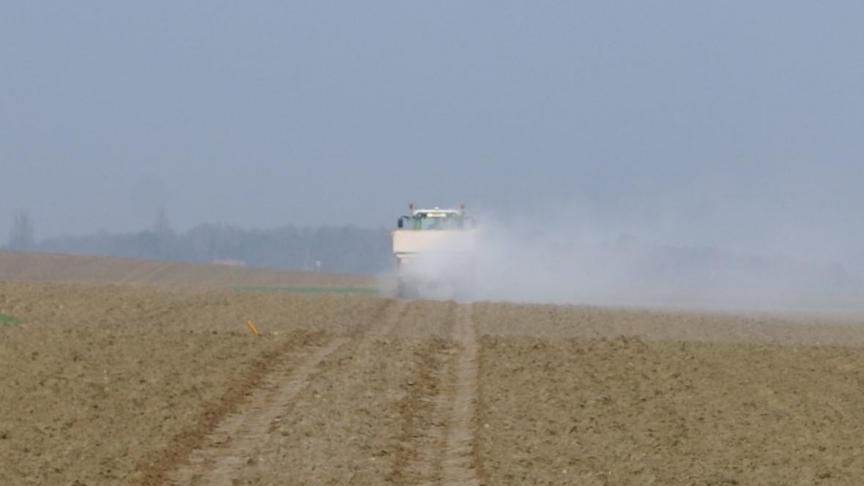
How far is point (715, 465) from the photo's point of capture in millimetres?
18422

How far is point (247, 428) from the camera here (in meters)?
21.4

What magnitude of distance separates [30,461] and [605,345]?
1821 cm

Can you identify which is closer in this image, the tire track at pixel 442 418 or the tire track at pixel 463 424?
the tire track at pixel 463 424

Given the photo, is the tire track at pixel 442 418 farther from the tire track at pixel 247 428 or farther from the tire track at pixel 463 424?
the tire track at pixel 247 428

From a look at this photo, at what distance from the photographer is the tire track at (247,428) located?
17.9 m

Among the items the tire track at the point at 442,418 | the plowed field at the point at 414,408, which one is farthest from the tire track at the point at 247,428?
the tire track at the point at 442,418

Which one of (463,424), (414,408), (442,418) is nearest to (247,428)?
(463,424)

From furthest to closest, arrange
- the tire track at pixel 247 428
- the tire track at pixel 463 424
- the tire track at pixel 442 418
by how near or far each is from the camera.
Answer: the tire track at pixel 442 418 < the tire track at pixel 463 424 < the tire track at pixel 247 428

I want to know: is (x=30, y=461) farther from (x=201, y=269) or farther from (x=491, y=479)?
(x=201, y=269)

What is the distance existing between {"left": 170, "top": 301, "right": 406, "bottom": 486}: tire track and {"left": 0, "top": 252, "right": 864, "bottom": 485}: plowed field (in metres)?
0.04

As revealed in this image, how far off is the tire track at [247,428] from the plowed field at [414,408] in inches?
1.7

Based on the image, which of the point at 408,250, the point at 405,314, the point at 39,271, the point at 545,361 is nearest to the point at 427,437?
the point at 545,361

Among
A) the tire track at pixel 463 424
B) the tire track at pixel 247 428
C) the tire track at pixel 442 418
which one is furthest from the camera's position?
the tire track at pixel 442 418

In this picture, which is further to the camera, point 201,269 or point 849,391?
point 201,269
